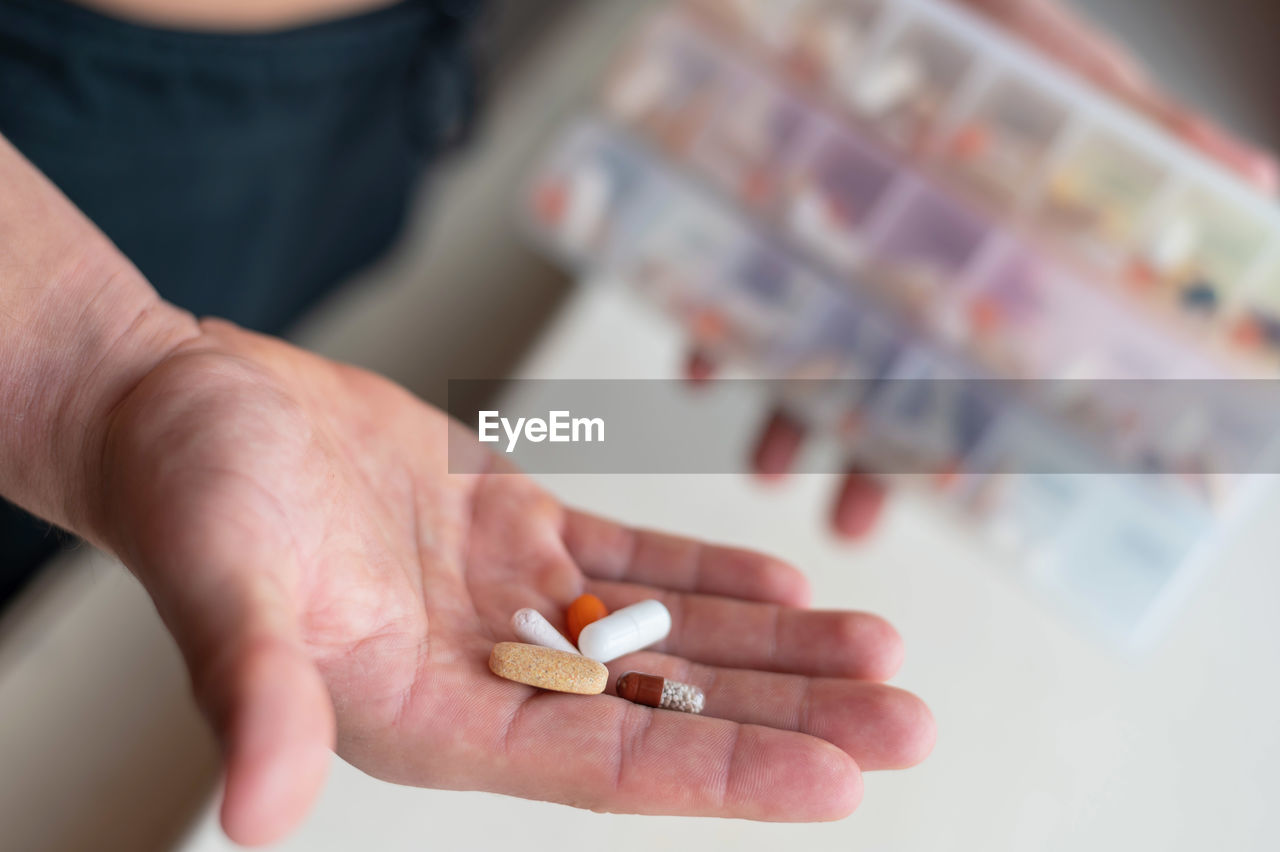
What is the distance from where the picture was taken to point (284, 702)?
1.77 feet

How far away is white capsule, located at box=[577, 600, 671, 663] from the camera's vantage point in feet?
2.83

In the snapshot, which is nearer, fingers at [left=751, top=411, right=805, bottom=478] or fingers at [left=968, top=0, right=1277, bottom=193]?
fingers at [left=968, top=0, right=1277, bottom=193]

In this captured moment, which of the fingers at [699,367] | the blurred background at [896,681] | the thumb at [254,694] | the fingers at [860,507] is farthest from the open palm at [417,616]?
the fingers at [699,367]

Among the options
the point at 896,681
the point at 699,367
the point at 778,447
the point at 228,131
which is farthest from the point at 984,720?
the point at 228,131

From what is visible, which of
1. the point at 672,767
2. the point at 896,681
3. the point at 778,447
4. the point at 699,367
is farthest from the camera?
the point at 699,367

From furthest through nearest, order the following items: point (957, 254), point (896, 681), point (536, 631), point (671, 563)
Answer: point (957, 254), point (896, 681), point (671, 563), point (536, 631)

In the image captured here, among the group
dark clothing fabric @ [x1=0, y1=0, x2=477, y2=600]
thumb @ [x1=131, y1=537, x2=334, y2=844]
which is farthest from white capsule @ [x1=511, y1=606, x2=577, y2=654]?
dark clothing fabric @ [x1=0, y1=0, x2=477, y2=600]

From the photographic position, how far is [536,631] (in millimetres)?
855

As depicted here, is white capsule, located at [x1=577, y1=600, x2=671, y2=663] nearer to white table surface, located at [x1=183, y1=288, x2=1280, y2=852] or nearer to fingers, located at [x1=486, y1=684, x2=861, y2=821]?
fingers, located at [x1=486, y1=684, x2=861, y2=821]

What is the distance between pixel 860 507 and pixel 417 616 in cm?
92

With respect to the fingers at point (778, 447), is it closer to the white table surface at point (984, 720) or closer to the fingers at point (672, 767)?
the white table surface at point (984, 720)

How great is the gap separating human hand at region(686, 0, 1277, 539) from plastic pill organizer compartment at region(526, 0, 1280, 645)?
0.07m

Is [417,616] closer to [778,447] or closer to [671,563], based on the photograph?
[671,563]

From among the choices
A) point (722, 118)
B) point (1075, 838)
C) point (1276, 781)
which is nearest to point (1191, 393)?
point (1276, 781)
